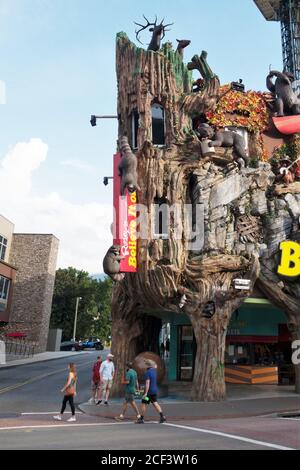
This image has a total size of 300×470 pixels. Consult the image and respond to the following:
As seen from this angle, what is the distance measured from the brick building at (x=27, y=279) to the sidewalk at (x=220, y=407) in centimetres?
3068

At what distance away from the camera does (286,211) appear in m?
21.3

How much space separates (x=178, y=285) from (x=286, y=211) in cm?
683

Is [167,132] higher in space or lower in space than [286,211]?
higher

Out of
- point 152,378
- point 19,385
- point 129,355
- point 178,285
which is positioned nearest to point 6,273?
point 19,385

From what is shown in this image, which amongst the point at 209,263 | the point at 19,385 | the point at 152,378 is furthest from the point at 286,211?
the point at 19,385

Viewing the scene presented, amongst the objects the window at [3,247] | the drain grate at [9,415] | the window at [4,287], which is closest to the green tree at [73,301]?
the window at [3,247]

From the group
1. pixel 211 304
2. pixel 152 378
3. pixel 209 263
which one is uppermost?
pixel 209 263

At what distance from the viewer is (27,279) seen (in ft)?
162

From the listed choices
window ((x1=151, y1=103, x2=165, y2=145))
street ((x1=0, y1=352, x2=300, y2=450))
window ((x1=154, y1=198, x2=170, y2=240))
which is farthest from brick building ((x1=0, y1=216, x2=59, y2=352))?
street ((x1=0, y1=352, x2=300, y2=450))

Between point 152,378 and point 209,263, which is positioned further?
point 209,263

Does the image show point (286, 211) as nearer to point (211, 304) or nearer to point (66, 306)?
point (211, 304)

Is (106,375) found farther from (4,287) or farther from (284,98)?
(4,287)
